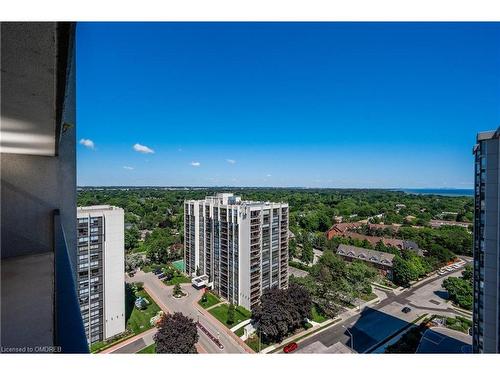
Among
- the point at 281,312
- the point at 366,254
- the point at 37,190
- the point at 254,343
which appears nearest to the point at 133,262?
the point at 254,343

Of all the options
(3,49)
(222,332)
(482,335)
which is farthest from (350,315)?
(3,49)

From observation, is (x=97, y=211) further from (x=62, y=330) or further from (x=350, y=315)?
(x=350, y=315)

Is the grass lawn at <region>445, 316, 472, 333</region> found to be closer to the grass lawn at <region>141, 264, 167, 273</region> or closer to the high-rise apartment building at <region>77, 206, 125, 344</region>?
the high-rise apartment building at <region>77, 206, 125, 344</region>

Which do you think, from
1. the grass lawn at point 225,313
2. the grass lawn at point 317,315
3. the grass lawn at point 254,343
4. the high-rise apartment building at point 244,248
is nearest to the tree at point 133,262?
the high-rise apartment building at point 244,248

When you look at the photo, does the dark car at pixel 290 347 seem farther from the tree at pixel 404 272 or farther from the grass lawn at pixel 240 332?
the tree at pixel 404 272

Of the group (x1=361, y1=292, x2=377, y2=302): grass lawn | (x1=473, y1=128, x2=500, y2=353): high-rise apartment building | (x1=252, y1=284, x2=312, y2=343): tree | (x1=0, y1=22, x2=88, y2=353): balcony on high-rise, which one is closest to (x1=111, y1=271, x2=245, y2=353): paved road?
(x1=252, y1=284, x2=312, y2=343): tree

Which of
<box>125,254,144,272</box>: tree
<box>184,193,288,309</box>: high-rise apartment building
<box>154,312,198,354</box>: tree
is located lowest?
<box>125,254,144,272</box>: tree
